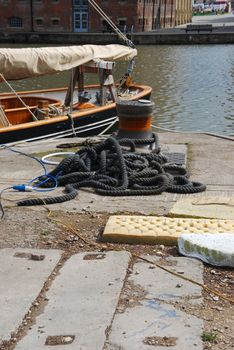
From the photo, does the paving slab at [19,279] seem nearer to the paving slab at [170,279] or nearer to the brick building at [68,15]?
the paving slab at [170,279]

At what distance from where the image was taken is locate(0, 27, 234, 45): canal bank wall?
5294 cm

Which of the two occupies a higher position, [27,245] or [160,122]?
[27,245]

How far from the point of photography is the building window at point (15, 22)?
59.5 m

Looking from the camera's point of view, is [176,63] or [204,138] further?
[176,63]

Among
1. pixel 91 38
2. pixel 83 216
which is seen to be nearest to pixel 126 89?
pixel 83 216

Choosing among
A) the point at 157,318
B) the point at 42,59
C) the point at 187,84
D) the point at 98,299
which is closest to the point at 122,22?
the point at 187,84

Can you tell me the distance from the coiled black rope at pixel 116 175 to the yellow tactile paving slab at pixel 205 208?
0.53 metres

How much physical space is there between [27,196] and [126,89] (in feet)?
36.6

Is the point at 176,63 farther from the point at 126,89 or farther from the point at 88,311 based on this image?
the point at 88,311

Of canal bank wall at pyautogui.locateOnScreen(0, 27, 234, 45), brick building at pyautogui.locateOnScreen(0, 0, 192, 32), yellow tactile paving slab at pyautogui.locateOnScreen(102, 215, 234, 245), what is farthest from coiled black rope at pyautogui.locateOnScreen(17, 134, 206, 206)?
brick building at pyautogui.locateOnScreen(0, 0, 192, 32)

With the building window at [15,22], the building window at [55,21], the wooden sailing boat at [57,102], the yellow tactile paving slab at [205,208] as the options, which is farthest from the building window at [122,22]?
the yellow tactile paving slab at [205,208]

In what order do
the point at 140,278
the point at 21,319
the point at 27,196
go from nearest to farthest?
the point at 21,319
the point at 140,278
the point at 27,196

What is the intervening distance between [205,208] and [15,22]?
5657 cm

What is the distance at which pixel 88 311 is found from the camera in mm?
4047
